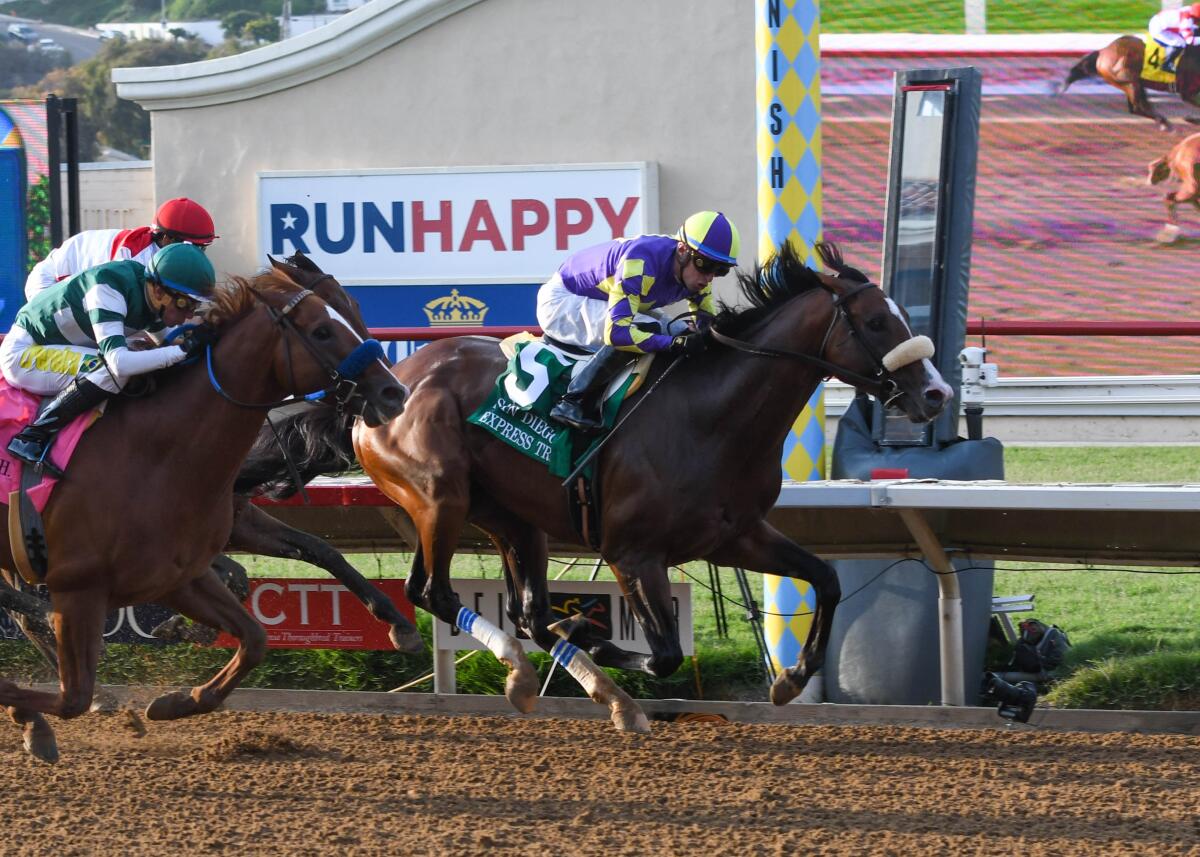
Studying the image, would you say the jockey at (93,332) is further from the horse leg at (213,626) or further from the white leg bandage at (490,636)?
the white leg bandage at (490,636)

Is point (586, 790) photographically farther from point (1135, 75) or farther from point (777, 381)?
point (1135, 75)

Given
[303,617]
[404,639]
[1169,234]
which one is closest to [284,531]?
[404,639]

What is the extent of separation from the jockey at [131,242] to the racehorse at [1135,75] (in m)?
13.5

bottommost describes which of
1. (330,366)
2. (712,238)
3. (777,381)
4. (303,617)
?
(303,617)

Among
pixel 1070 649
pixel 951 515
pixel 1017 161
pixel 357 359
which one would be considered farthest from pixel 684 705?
pixel 1017 161

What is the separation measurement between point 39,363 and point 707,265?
199 centimetres

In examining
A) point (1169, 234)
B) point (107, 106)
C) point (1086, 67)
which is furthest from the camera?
point (107, 106)

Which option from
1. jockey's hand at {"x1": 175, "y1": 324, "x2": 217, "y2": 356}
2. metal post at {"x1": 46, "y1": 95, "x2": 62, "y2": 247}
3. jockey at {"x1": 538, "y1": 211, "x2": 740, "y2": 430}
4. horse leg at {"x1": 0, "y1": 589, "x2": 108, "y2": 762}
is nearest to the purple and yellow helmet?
jockey at {"x1": 538, "y1": 211, "x2": 740, "y2": 430}

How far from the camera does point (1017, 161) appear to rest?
16.6 metres

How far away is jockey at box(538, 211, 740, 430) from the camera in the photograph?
4840 mm

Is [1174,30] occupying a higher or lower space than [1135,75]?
higher

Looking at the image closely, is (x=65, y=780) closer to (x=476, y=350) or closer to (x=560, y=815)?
(x=560, y=815)

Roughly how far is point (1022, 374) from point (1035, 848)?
37.7ft

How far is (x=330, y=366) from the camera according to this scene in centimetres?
420
